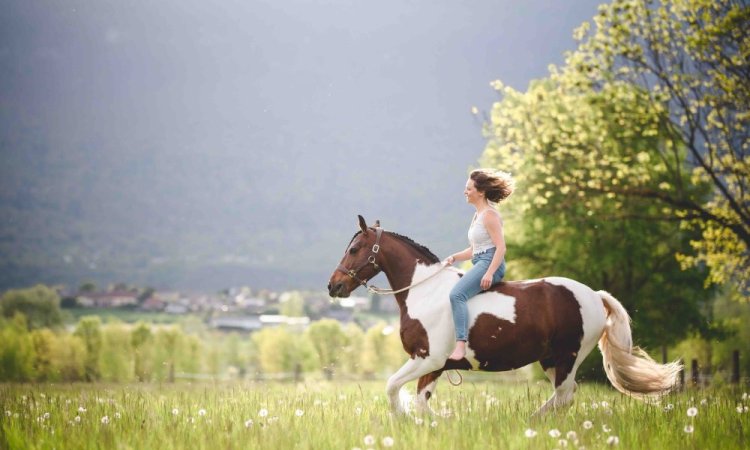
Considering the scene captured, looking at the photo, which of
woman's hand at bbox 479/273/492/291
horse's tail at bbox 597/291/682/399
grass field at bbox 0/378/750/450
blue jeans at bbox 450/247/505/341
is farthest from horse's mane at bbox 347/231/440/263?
horse's tail at bbox 597/291/682/399

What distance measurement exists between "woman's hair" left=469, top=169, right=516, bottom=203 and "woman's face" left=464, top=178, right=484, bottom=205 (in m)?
0.04

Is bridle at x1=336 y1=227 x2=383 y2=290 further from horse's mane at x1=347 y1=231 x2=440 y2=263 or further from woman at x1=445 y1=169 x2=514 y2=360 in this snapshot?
woman at x1=445 y1=169 x2=514 y2=360

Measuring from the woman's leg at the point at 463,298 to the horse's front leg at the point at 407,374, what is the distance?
0.24 metres

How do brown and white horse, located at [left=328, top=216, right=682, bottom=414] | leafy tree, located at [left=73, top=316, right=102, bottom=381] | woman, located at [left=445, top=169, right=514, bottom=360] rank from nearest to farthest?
woman, located at [left=445, top=169, right=514, bottom=360] → brown and white horse, located at [left=328, top=216, right=682, bottom=414] → leafy tree, located at [left=73, top=316, right=102, bottom=381]

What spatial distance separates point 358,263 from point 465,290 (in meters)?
1.36

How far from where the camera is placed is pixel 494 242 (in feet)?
30.0

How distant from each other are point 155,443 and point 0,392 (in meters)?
6.57

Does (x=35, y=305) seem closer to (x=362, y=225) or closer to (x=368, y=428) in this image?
(x=362, y=225)

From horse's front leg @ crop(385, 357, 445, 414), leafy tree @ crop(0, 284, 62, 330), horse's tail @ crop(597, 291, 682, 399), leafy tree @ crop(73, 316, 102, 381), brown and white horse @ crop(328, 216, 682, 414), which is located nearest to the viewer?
horse's front leg @ crop(385, 357, 445, 414)

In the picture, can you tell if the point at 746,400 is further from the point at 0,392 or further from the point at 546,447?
the point at 0,392

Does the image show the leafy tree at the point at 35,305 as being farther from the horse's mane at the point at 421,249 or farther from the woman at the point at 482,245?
the woman at the point at 482,245


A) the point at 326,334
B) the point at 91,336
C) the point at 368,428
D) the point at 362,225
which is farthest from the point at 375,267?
the point at 326,334

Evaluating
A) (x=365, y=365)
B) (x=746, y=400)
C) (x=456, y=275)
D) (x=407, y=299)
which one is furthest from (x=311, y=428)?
(x=365, y=365)

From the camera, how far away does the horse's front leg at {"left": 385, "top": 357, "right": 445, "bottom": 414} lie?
883 centimetres
